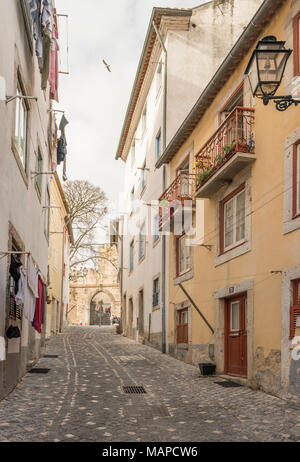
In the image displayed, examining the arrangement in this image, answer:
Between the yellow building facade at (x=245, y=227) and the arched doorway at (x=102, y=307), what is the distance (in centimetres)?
2906

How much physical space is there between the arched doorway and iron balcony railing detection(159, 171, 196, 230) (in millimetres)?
28298

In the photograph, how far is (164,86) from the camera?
61.2 ft

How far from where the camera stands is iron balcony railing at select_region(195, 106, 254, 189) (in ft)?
35.0

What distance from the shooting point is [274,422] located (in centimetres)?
712

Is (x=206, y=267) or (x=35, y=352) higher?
(x=206, y=267)

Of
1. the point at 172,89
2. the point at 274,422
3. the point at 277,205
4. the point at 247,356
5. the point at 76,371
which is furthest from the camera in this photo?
the point at 172,89

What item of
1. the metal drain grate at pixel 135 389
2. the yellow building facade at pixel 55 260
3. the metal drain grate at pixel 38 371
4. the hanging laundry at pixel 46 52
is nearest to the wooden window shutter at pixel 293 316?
the metal drain grate at pixel 135 389

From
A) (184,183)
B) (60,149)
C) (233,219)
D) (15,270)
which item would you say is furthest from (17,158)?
(60,149)

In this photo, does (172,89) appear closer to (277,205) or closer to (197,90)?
(197,90)

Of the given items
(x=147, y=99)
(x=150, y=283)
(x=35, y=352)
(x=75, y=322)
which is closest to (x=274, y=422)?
(x=35, y=352)

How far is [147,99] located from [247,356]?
15.0m

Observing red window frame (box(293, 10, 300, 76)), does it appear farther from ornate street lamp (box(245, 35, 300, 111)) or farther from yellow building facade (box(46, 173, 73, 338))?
yellow building facade (box(46, 173, 73, 338))

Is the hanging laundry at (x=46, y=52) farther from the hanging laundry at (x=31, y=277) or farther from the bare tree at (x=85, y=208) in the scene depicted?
the bare tree at (x=85, y=208)

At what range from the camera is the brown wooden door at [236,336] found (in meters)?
11.0
